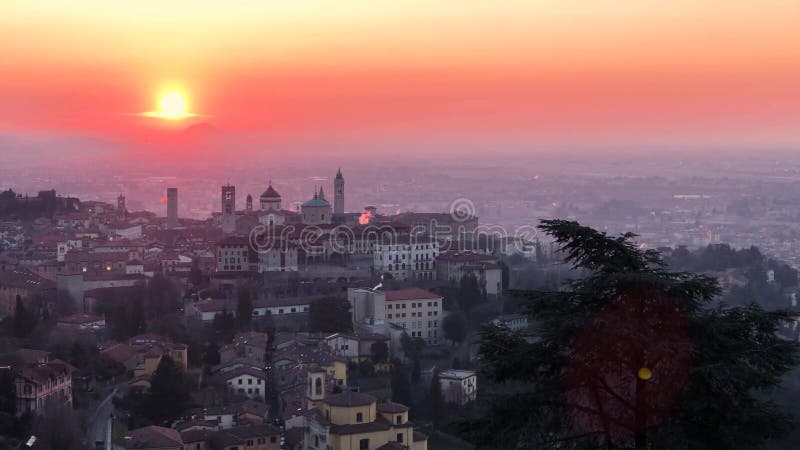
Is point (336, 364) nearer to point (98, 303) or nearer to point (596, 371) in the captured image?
point (98, 303)

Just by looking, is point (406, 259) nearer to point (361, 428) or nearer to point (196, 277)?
point (196, 277)

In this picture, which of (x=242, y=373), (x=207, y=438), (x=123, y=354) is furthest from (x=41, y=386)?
(x=242, y=373)

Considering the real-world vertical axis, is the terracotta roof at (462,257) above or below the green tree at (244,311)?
above

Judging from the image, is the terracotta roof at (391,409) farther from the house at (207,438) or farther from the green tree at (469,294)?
the green tree at (469,294)

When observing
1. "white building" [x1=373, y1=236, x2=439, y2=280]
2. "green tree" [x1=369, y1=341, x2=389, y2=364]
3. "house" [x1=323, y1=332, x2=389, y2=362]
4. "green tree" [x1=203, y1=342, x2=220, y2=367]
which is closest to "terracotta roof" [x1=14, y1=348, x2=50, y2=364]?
"green tree" [x1=203, y1=342, x2=220, y2=367]

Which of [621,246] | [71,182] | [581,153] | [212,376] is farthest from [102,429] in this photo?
[581,153]

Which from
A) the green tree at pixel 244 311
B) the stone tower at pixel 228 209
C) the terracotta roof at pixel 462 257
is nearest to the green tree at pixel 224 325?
the green tree at pixel 244 311

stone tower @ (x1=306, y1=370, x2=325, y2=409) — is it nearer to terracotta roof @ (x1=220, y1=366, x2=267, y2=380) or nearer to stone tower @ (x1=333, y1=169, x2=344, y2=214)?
terracotta roof @ (x1=220, y1=366, x2=267, y2=380)
